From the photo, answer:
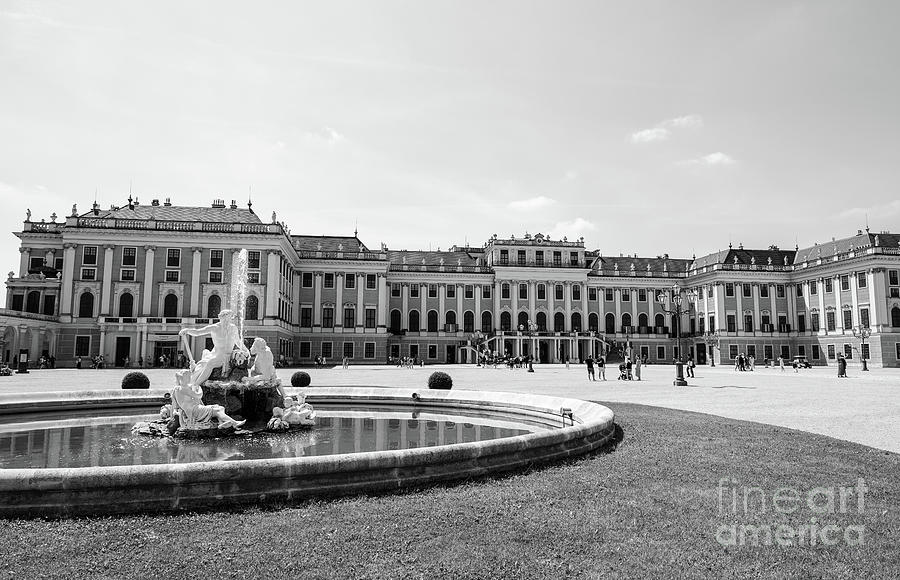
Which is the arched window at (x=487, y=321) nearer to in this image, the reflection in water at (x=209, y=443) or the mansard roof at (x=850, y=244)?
the mansard roof at (x=850, y=244)

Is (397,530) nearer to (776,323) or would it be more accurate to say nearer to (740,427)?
(740,427)

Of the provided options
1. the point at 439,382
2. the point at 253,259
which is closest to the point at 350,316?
the point at 253,259

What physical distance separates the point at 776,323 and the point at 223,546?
81275 mm

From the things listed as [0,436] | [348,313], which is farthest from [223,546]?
[348,313]

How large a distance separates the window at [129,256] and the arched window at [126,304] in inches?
112

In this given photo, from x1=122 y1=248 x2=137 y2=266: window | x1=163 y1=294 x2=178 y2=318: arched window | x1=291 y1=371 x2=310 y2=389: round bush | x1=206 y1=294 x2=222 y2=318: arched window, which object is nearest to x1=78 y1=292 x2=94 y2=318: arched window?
x1=122 y1=248 x2=137 y2=266: window

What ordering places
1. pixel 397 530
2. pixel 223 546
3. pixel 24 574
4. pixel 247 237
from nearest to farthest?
1. pixel 24 574
2. pixel 223 546
3. pixel 397 530
4. pixel 247 237

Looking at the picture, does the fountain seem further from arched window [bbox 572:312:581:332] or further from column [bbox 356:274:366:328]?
arched window [bbox 572:312:581:332]

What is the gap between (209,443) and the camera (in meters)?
11.8

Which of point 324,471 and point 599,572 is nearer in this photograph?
point 599,572

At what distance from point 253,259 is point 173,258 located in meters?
7.38

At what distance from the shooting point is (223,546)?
18.5 ft

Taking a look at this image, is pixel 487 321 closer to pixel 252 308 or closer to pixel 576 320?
pixel 576 320

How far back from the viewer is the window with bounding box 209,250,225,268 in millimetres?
A: 56781
